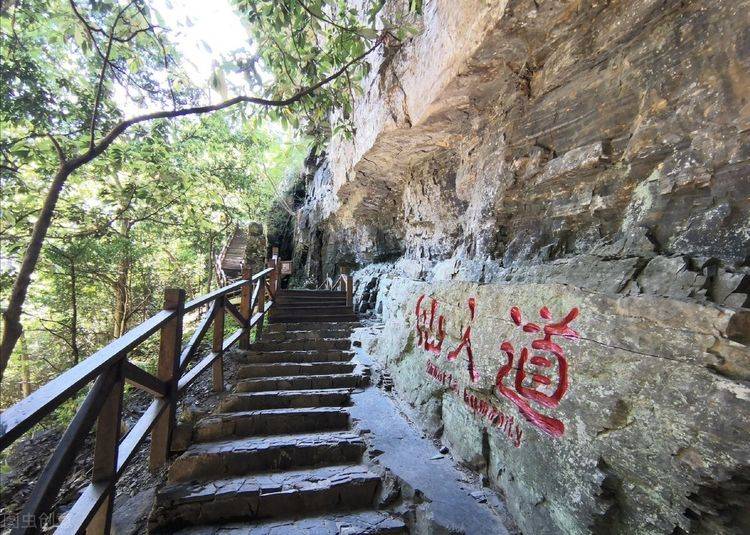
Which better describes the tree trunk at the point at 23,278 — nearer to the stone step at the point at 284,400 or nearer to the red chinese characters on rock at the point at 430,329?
the stone step at the point at 284,400

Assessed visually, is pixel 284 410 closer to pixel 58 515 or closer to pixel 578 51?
pixel 58 515

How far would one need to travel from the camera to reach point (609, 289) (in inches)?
72.2

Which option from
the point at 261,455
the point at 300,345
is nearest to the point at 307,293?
the point at 300,345

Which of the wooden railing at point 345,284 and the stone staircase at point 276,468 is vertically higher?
the wooden railing at point 345,284

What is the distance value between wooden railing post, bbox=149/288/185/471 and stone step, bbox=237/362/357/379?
1.47m

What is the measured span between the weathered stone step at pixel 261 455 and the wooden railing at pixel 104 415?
277 mm

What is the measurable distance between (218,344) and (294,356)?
139cm

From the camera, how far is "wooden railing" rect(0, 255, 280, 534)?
1146 millimetres

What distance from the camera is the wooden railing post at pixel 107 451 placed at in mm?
1705

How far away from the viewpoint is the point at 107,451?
173cm

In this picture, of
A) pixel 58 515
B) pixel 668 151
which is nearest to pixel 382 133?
pixel 668 151

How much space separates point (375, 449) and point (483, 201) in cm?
258

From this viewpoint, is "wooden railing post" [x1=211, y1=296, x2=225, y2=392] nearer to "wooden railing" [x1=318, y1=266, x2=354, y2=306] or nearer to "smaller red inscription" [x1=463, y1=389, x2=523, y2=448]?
"smaller red inscription" [x1=463, y1=389, x2=523, y2=448]

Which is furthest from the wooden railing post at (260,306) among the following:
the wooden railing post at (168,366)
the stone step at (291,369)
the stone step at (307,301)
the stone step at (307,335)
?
the wooden railing post at (168,366)
